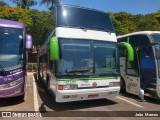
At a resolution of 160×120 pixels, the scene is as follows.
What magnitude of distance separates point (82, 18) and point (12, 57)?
3.09m

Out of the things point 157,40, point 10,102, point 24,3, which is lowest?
point 10,102

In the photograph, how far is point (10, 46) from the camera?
10141 millimetres

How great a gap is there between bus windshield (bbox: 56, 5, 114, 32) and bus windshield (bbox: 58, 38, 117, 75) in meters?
0.74

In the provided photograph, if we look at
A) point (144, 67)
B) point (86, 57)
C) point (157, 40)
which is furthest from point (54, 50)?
point (144, 67)

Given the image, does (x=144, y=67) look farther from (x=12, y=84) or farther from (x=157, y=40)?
(x=12, y=84)

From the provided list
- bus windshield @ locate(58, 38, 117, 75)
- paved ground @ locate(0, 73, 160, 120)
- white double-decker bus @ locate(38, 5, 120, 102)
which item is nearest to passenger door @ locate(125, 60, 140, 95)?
paved ground @ locate(0, 73, 160, 120)

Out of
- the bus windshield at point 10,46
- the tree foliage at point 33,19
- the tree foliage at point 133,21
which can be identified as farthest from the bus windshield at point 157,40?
the tree foliage at point 133,21

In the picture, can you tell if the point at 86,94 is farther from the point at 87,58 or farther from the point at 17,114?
the point at 17,114

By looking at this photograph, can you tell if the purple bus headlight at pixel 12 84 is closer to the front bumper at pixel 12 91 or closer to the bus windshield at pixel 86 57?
the front bumper at pixel 12 91

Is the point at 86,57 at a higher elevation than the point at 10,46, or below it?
below

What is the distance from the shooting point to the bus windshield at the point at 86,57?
8.95 meters

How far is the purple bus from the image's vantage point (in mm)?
9525

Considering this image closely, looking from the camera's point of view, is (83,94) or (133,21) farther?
(133,21)

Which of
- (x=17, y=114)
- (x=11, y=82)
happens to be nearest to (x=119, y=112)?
(x=17, y=114)
